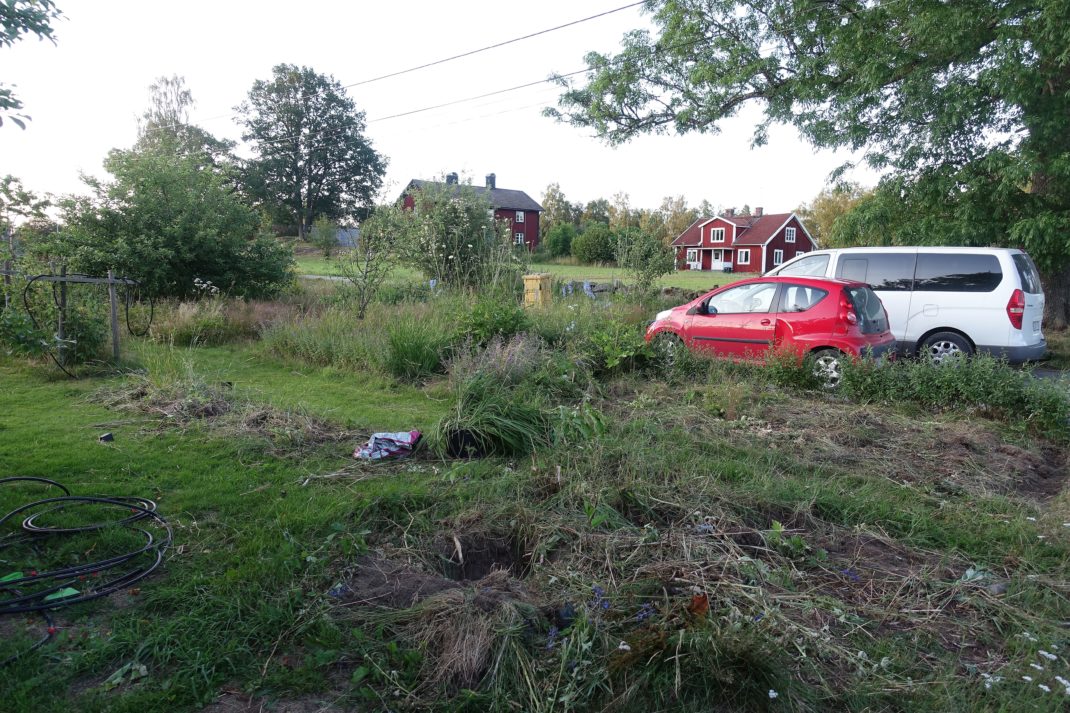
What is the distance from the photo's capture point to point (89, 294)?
10266 millimetres

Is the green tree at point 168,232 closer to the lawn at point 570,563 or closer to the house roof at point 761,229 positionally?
the lawn at point 570,563

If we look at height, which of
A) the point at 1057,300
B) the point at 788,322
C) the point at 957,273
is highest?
the point at 957,273

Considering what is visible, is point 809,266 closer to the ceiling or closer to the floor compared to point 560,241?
closer to the floor

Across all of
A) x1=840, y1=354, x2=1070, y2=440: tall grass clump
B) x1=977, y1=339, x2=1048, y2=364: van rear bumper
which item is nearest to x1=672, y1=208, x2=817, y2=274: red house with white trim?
x1=977, y1=339, x2=1048, y2=364: van rear bumper

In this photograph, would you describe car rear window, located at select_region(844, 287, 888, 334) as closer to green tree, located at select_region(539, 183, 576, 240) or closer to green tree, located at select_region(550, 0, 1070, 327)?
green tree, located at select_region(550, 0, 1070, 327)

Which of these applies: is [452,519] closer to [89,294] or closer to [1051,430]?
[1051,430]

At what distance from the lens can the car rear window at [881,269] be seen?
10.3 metres

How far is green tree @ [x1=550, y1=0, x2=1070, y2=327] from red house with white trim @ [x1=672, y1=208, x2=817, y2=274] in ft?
158

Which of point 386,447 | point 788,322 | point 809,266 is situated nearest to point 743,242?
point 809,266

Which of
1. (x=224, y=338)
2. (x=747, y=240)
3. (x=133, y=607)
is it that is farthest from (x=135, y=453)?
(x=747, y=240)

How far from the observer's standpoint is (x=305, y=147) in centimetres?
5844

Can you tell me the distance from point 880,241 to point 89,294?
1553 cm

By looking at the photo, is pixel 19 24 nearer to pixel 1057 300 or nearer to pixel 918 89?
pixel 918 89

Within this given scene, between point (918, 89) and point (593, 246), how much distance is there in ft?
144
